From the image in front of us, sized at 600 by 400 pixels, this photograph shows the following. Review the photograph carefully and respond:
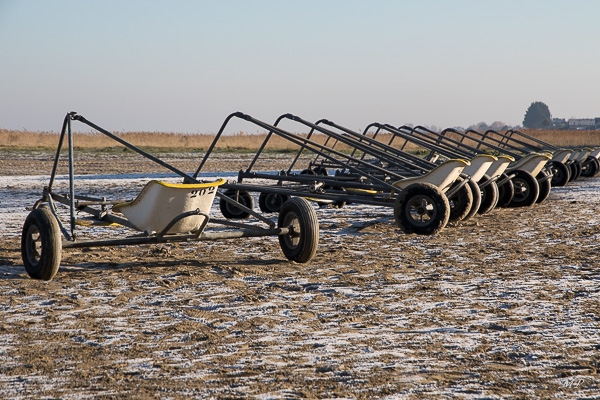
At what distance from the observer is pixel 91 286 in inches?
244

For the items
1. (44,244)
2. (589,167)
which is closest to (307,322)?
(44,244)

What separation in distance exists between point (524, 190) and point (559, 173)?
18.1ft

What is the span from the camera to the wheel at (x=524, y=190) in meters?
12.8

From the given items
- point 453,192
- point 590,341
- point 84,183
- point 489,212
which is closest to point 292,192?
point 453,192

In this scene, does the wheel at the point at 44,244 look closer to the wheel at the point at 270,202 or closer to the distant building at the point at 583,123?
the wheel at the point at 270,202

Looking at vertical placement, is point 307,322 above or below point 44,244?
below

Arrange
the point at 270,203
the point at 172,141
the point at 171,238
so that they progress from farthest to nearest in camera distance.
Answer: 1. the point at 172,141
2. the point at 270,203
3. the point at 171,238

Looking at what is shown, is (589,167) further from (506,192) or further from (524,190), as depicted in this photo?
(506,192)

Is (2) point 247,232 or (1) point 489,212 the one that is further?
(1) point 489,212

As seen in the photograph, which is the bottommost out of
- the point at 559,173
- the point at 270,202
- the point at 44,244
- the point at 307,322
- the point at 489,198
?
the point at 307,322

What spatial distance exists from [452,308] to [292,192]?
502cm

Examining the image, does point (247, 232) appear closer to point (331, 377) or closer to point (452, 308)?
point (452, 308)

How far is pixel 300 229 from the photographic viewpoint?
23.5ft

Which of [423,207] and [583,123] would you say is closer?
[423,207]
